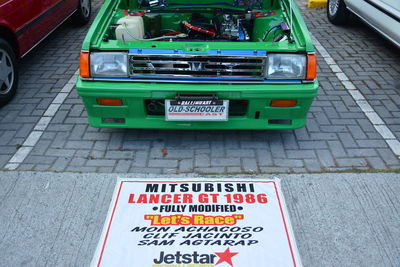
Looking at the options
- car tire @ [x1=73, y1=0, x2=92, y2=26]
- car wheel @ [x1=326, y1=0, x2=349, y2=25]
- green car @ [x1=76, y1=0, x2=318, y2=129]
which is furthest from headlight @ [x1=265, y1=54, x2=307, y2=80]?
car tire @ [x1=73, y1=0, x2=92, y2=26]

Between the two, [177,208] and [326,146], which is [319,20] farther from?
[177,208]

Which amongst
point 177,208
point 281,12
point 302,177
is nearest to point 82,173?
point 177,208

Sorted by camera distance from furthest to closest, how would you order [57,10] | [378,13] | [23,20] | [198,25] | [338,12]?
[338,12]
[57,10]
[378,13]
[23,20]
[198,25]

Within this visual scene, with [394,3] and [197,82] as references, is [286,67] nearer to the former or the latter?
[197,82]

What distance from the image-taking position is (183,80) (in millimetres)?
3154

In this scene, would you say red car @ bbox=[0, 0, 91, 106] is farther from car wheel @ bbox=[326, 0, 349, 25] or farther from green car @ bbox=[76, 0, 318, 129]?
car wheel @ bbox=[326, 0, 349, 25]

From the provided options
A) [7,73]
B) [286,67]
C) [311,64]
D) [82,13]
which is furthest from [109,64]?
[82,13]

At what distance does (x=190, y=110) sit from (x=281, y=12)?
1.69m

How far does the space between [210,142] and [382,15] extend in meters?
3.27

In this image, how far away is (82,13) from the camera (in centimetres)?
641

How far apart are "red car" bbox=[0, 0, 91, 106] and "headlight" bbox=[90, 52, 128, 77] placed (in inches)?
64.0

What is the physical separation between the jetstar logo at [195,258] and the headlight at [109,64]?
153 centimetres

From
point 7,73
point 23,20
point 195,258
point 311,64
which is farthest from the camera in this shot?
point 23,20

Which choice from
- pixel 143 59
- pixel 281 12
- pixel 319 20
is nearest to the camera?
pixel 143 59
